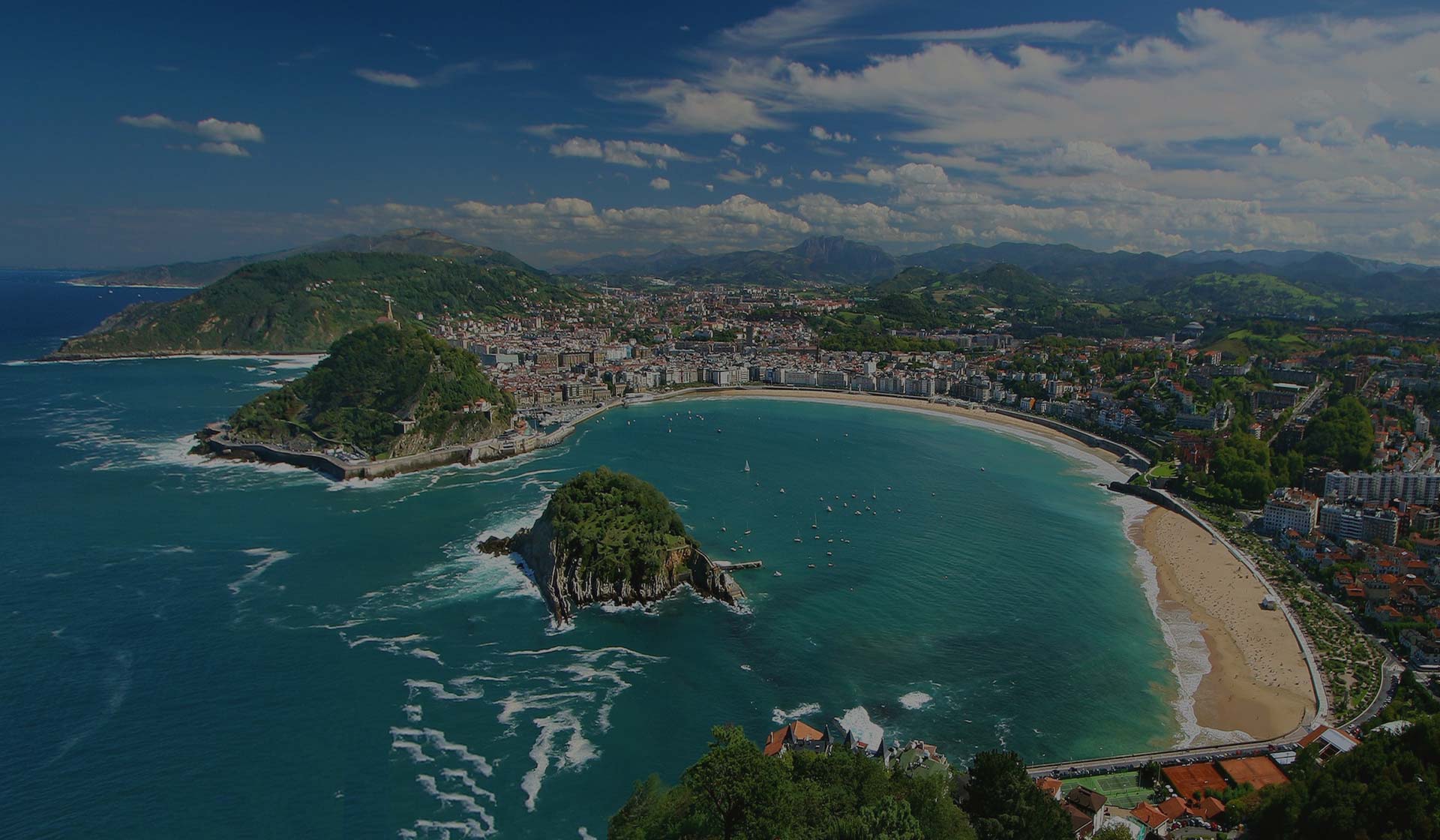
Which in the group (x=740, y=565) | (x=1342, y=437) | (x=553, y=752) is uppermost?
(x=1342, y=437)

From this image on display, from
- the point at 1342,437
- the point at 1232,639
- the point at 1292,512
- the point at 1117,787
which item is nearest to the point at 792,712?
the point at 1117,787

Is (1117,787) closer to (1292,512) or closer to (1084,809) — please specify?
(1084,809)

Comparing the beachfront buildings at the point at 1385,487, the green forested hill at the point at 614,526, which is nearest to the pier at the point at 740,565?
the green forested hill at the point at 614,526

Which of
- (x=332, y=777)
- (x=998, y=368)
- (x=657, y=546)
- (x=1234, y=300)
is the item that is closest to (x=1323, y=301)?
(x=1234, y=300)

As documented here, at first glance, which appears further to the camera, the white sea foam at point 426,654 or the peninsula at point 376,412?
the peninsula at point 376,412

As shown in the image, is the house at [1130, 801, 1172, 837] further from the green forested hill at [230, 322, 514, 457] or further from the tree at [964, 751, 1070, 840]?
the green forested hill at [230, 322, 514, 457]

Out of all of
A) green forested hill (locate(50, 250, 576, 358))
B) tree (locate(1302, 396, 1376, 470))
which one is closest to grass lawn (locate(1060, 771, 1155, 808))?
tree (locate(1302, 396, 1376, 470))

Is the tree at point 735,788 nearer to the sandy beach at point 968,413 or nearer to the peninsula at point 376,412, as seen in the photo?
the peninsula at point 376,412
